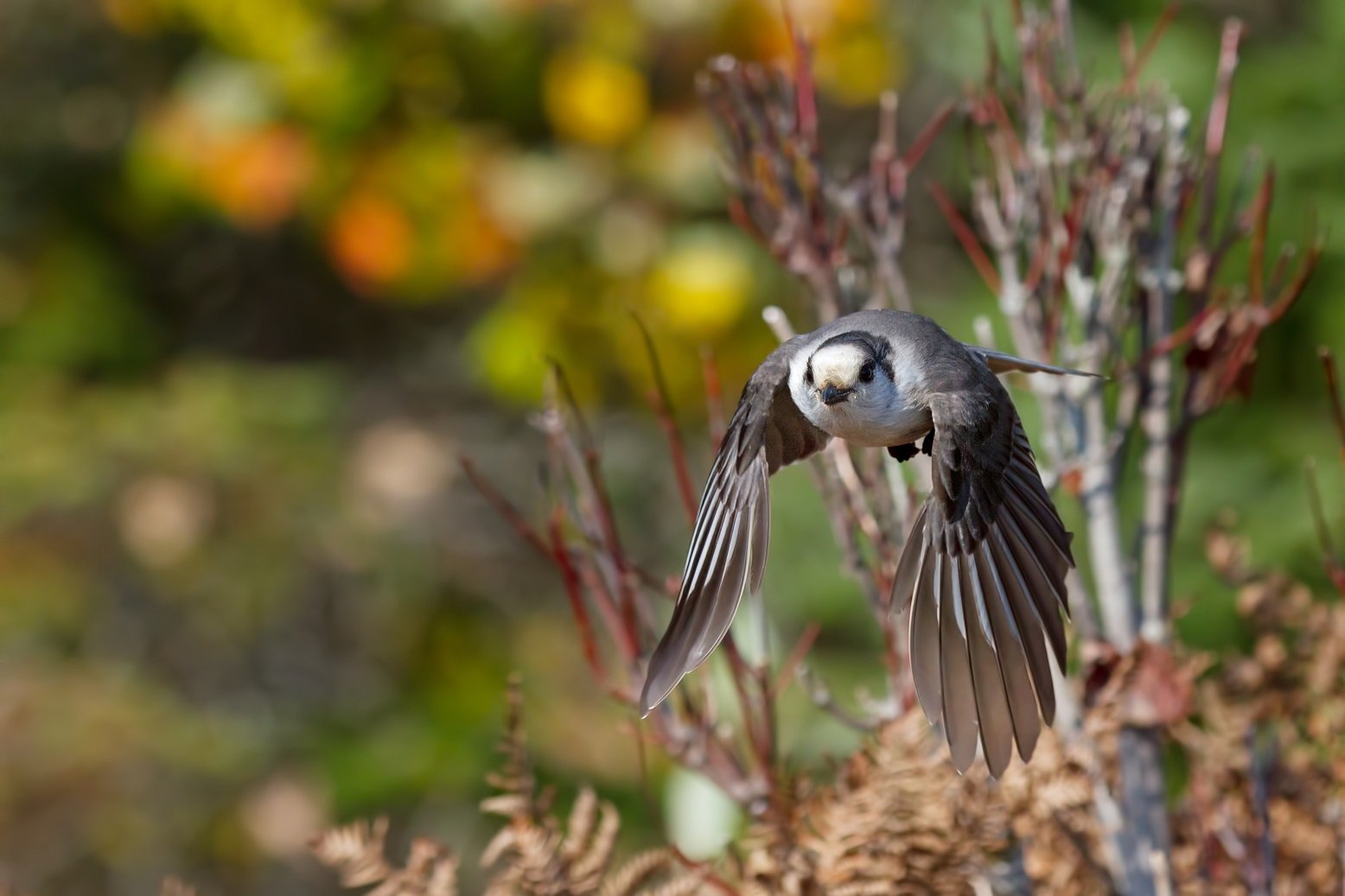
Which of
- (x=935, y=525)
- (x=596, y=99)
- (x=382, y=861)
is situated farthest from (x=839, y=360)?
(x=596, y=99)

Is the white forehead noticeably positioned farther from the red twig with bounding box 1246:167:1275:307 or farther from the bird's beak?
the red twig with bounding box 1246:167:1275:307

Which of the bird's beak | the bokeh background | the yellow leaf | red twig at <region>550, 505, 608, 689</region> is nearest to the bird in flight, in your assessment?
the bird's beak

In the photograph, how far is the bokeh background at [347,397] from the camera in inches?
132

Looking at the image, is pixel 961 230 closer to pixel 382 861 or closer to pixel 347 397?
pixel 382 861

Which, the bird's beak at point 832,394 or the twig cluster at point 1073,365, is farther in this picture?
the twig cluster at point 1073,365

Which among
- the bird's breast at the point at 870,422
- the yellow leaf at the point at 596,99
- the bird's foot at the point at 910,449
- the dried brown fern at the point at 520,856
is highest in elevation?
the yellow leaf at the point at 596,99

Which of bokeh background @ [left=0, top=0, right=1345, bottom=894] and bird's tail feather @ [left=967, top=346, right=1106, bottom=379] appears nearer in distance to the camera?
bird's tail feather @ [left=967, top=346, right=1106, bottom=379]

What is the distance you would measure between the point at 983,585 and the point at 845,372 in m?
0.17

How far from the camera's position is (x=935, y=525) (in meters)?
0.89

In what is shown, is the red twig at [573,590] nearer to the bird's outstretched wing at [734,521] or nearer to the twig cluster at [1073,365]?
the twig cluster at [1073,365]

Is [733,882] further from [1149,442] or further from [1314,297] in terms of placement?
[1314,297]

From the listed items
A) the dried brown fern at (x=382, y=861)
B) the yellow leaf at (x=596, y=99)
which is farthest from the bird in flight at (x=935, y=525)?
the yellow leaf at (x=596, y=99)

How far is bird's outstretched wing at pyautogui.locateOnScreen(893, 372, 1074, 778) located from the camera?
0.80 metres

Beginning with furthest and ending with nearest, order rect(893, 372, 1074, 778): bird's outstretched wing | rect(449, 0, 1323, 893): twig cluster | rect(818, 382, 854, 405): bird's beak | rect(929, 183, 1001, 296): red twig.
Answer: rect(929, 183, 1001, 296): red twig, rect(449, 0, 1323, 893): twig cluster, rect(818, 382, 854, 405): bird's beak, rect(893, 372, 1074, 778): bird's outstretched wing
